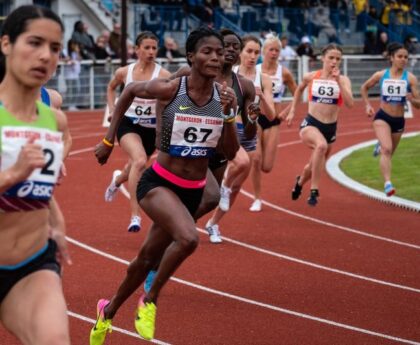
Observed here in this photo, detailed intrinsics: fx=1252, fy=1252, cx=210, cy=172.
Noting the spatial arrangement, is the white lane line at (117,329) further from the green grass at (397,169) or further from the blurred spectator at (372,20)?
the blurred spectator at (372,20)

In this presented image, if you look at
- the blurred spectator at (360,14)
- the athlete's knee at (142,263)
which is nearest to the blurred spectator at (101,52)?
the blurred spectator at (360,14)

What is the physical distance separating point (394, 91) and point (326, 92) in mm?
1163

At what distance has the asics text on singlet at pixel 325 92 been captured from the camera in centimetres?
1453

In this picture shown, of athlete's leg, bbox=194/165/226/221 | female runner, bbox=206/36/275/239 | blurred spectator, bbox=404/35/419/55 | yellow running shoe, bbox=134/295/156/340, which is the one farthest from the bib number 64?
blurred spectator, bbox=404/35/419/55

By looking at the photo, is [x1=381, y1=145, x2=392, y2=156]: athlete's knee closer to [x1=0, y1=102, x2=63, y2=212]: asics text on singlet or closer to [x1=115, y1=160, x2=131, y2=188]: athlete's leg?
[x1=115, y1=160, x2=131, y2=188]: athlete's leg

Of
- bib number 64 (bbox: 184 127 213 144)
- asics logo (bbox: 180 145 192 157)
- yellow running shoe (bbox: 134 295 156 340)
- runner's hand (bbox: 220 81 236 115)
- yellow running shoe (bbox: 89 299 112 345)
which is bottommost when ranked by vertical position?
yellow running shoe (bbox: 89 299 112 345)

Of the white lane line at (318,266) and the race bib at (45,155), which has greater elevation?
the race bib at (45,155)

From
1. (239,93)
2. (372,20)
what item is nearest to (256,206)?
(239,93)

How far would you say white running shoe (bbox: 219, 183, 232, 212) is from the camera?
38.8 feet

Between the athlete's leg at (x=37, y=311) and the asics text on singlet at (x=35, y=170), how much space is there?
0.30 metres

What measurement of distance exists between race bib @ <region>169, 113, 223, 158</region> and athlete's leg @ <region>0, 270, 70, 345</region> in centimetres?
A: 267

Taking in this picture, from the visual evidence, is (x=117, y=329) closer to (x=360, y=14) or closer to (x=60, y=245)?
(x=60, y=245)

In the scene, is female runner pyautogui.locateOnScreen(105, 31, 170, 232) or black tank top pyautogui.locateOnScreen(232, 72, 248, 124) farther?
female runner pyautogui.locateOnScreen(105, 31, 170, 232)

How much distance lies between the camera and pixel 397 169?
18.0 m
